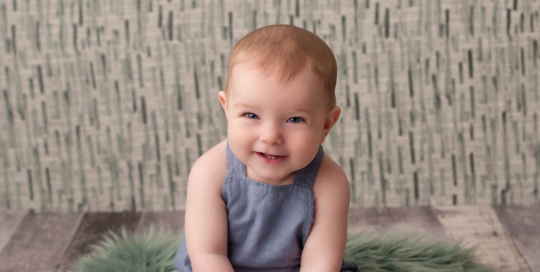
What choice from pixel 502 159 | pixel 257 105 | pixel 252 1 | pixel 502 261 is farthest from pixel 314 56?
pixel 502 159

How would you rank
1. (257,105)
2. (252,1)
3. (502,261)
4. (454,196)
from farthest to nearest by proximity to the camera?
1. (454,196)
2. (252,1)
3. (502,261)
4. (257,105)

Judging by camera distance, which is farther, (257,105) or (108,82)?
(108,82)

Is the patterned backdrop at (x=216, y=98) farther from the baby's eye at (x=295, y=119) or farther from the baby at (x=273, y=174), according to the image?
the baby's eye at (x=295, y=119)

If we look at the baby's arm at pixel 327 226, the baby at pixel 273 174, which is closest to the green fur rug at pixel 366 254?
the baby at pixel 273 174

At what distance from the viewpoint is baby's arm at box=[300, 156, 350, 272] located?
82 cm

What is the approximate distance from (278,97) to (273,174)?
0.12m

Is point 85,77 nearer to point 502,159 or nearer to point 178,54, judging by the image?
point 178,54

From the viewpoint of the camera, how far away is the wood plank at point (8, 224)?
1225 millimetres

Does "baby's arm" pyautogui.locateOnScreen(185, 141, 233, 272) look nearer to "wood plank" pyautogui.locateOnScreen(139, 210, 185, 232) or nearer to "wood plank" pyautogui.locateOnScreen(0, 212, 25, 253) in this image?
"wood plank" pyautogui.locateOnScreen(139, 210, 185, 232)

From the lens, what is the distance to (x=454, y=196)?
1.35 meters

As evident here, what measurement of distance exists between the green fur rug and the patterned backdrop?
22cm

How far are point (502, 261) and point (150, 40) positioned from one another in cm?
96

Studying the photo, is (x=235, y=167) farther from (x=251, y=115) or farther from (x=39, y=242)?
(x=39, y=242)

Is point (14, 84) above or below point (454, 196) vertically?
above
